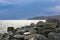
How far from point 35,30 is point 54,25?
123 cm

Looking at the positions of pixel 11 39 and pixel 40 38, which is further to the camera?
pixel 11 39

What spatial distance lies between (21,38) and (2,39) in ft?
5.47

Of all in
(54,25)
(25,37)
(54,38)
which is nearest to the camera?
(54,38)

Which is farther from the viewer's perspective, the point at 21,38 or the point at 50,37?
the point at 21,38

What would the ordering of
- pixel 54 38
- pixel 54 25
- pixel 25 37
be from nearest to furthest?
1. pixel 54 38
2. pixel 25 37
3. pixel 54 25

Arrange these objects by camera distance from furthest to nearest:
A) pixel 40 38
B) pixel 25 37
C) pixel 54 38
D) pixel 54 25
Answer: pixel 54 25 < pixel 25 37 < pixel 40 38 < pixel 54 38

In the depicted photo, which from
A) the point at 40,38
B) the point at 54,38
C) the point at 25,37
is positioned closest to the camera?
the point at 54,38

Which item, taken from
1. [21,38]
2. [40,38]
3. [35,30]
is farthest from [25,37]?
[40,38]

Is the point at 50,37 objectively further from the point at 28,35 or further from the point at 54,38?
the point at 28,35

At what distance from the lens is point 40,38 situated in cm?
941

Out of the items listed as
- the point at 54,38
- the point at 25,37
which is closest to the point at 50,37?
the point at 54,38

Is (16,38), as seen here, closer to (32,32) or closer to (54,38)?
(32,32)

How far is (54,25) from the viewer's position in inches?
491

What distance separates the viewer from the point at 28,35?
12.0m
